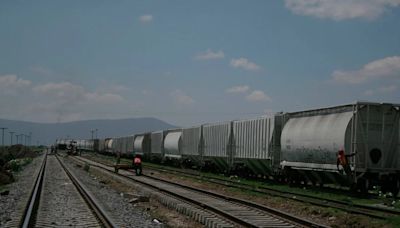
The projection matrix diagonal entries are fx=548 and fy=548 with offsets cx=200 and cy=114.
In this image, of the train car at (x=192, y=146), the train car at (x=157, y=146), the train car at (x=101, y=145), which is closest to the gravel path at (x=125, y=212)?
the train car at (x=192, y=146)

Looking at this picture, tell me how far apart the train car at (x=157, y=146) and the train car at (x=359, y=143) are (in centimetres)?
3523

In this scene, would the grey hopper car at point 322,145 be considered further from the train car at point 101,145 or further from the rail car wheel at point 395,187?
the train car at point 101,145

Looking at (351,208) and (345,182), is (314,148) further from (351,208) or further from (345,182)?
(351,208)

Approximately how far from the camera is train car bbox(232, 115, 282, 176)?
2784cm

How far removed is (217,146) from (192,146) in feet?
23.1

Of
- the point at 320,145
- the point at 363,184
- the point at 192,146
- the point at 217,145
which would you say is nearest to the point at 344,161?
the point at 363,184

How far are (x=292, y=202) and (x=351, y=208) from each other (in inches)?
118

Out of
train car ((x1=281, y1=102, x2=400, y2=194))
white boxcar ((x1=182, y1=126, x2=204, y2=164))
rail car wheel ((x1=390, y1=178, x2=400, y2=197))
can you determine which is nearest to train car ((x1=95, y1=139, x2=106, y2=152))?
white boxcar ((x1=182, y1=126, x2=204, y2=164))

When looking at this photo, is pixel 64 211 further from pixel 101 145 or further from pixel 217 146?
pixel 101 145

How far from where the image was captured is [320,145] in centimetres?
2245

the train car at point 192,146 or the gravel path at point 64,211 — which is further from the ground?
the train car at point 192,146

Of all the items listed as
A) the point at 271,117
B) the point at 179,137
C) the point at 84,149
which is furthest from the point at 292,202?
the point at 84,149

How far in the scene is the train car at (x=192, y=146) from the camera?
4241 cm

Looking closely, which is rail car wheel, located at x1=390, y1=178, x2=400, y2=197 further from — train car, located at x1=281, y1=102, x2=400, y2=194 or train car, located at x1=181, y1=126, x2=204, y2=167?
train car, located at x1=181, y1=126, x2=204, y2=167
